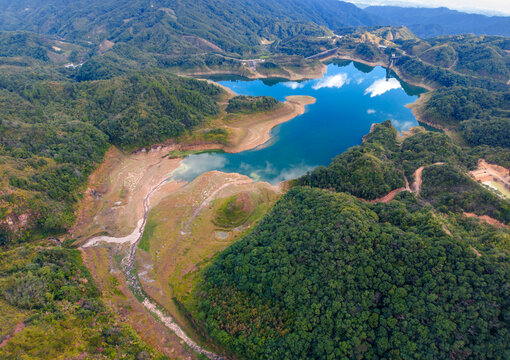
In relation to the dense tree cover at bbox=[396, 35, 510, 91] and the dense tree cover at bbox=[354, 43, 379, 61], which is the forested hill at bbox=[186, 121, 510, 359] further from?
the dense tree cover at bbox=[354, 43, 379, 61]

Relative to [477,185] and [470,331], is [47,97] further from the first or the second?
[477,185]

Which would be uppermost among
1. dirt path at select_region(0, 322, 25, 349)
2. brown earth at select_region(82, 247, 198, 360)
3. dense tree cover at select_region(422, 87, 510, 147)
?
dense tree cover at select_region(422, 87, 510, 147)

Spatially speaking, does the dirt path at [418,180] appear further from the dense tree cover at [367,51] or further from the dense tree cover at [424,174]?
the dense tree cover at [367,51]

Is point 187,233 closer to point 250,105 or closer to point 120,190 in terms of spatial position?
point 120,190

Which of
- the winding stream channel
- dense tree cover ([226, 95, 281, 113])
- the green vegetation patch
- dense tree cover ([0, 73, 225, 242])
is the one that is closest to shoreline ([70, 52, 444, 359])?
the winding stream channel

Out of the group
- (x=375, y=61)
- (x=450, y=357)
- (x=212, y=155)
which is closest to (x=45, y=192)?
(x=212, y=155)

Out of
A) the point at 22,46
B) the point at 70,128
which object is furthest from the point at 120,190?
the point at 22,46
